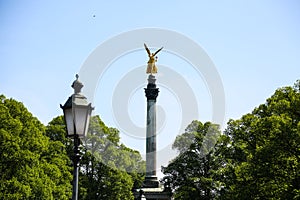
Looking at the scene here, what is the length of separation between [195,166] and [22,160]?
63.5ft

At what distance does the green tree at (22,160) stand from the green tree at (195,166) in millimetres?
12697

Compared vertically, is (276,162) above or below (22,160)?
below

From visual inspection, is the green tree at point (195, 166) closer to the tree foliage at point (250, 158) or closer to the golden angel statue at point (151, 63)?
the tree foliage at point (250, 158)

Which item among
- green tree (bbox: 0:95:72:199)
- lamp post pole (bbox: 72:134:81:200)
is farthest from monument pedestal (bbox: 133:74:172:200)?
lamp post pole (bbox: 72:134:81:200)

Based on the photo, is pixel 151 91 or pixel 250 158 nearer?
pixel 250 158

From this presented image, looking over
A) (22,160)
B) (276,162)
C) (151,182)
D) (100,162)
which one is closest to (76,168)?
(276,162)

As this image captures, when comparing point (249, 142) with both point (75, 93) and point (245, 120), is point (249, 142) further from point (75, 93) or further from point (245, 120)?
point (75, 93)

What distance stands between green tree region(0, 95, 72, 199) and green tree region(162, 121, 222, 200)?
12.7 meters

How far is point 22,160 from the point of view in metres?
30.4

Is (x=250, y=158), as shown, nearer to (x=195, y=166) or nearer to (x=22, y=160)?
(x=22, y=160)

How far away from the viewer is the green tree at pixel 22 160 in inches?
1160

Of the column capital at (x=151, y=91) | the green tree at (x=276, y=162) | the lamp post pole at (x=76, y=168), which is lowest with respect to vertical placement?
the lamp post pole at (x=76, y=168)

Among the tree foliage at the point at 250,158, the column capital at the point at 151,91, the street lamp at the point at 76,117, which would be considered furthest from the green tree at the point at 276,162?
the column capital at the point at 151,91

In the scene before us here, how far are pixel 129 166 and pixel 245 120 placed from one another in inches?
916
